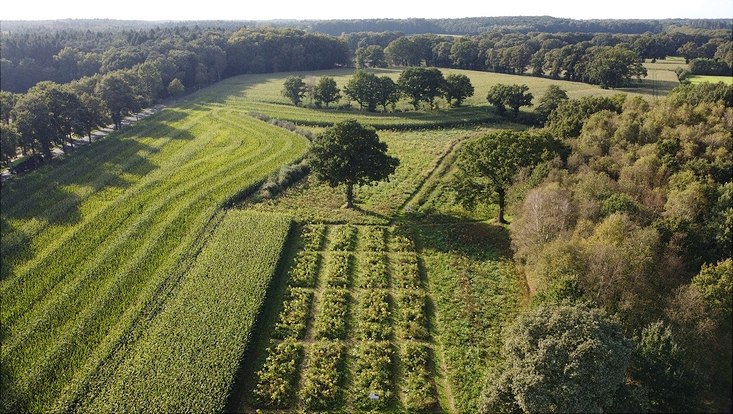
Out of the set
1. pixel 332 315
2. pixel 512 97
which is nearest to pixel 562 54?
pixel 512 97

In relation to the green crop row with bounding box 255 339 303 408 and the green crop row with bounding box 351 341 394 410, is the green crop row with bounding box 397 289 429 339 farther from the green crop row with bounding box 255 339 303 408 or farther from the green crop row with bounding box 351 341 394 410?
the green crop row with bounding box 255 339 303 408

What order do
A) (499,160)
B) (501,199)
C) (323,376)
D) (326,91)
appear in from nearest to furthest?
(323,376), (499,160), (501,199), (326,91)

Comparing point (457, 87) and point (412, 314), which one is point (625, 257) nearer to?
point (412, 314)

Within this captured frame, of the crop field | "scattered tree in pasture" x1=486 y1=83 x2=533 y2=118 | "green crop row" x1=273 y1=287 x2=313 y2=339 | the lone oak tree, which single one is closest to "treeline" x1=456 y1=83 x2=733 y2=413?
the lone oak tree

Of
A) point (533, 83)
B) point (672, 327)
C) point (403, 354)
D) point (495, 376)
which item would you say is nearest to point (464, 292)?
point (403, 354)

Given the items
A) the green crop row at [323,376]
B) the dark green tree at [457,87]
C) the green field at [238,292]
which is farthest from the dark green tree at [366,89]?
the green crop row at [323,376]

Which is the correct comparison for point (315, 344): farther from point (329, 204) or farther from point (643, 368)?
point (329, 204)
